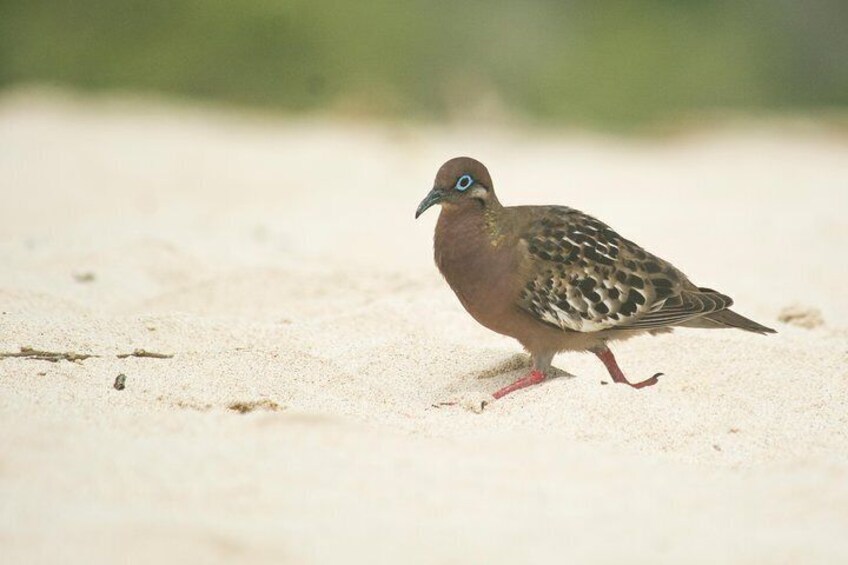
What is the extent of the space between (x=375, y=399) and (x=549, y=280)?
887mm

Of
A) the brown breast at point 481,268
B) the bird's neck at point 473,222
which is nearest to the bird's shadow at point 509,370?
the brown breast at point 481,268

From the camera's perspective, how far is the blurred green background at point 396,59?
1530cm

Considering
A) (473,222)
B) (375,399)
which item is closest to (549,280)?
(473,222)

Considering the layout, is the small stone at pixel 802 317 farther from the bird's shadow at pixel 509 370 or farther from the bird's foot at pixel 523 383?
the bird's foot at pixel 523 383

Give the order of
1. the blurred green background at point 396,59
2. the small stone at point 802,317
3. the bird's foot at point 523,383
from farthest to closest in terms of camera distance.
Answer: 1. the blurred green background at point 396,59
2. the small stone at point 802,317
3. the bird's foot at point 523,383

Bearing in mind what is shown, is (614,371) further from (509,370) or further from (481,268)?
(481,268)

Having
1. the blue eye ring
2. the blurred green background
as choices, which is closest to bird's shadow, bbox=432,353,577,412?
the blue eye ring

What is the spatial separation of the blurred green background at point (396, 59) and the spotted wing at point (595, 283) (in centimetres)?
909

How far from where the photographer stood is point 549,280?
17.4 ft

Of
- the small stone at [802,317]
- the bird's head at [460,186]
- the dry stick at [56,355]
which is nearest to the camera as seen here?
the dry stick at [56,355]

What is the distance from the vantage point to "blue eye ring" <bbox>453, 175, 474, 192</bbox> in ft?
18.0

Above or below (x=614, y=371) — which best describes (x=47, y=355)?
below

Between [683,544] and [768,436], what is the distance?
1252 millimetres

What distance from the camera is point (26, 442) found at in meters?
4.08
